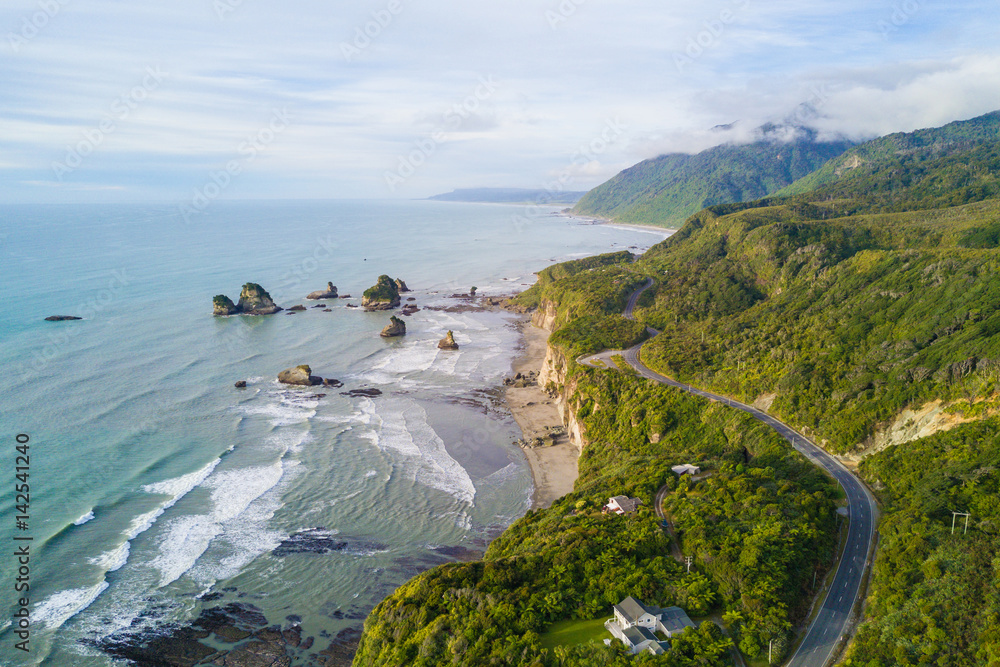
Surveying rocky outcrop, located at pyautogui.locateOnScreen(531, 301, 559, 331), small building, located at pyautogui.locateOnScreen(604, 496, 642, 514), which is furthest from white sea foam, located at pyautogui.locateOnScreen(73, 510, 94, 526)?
rocky outcrop, located at pyautogui.locateOnScreen(531, 301, 559, 331)

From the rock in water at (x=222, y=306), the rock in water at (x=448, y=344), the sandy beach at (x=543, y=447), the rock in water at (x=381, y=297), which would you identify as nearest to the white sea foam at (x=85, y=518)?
the sandy beach at (x=543, y=447)

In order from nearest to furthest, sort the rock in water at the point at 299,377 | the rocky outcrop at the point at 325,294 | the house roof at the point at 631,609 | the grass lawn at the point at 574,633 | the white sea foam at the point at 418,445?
the house roof at the point at 631,609 → the grass lawn at the point at 574,633 → the white sea foam at the point at 418,445 → the rock in water at the point at 299,377 → the rocky outcrop at the point at 325,294

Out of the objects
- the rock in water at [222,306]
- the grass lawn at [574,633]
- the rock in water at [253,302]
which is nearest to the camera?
the grass lawn at [574,633]

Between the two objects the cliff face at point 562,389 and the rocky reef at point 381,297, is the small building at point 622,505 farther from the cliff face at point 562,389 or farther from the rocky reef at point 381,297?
the rocky reef at point 381,297

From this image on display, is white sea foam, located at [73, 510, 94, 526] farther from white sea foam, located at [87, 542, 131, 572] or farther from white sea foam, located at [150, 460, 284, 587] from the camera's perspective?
white sea foam, located at [150, 460, 284, 587]

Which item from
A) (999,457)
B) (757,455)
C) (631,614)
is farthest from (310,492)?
(999,457)

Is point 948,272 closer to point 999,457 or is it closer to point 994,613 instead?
point 999,457
